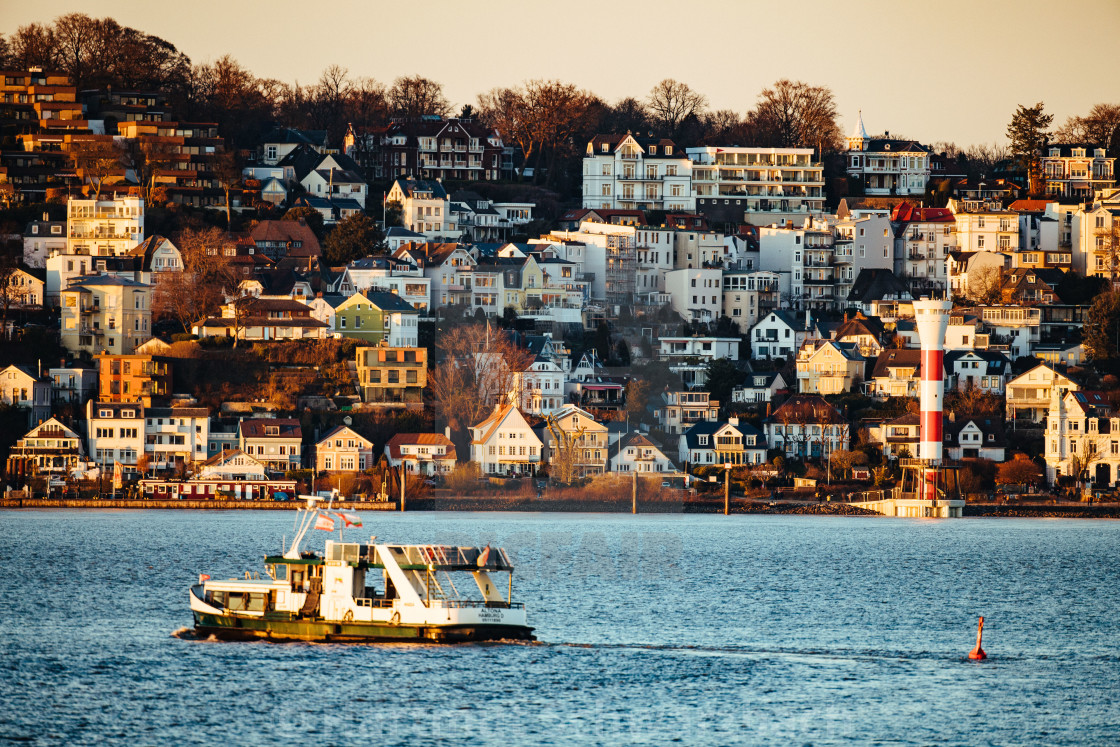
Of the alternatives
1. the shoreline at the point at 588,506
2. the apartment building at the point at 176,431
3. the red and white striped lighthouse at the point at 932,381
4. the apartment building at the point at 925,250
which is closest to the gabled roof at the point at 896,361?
the red and white striped lighthouse at the point at 932,381

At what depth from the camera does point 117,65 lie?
391 ft

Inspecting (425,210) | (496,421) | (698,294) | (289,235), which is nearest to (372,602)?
(496,421)

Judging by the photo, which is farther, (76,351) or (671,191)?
(671,191)

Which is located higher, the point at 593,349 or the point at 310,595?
the point at 593,349

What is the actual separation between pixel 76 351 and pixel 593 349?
28.2 m

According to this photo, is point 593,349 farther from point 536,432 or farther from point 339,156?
point 339,156

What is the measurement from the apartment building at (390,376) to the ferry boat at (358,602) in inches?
1864

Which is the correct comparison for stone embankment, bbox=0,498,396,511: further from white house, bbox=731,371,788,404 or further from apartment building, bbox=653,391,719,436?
white house, bbox=731,371,788,404

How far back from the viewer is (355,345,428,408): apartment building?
8525 cm

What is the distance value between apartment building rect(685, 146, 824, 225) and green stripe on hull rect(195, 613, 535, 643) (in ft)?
278

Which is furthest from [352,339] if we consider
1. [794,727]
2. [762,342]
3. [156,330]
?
[794,727]

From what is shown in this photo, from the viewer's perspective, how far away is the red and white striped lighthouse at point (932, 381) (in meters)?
83.2

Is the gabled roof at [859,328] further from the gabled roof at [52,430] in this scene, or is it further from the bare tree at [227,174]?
the gabled roof at [52,430]

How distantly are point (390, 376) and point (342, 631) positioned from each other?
4886cm
